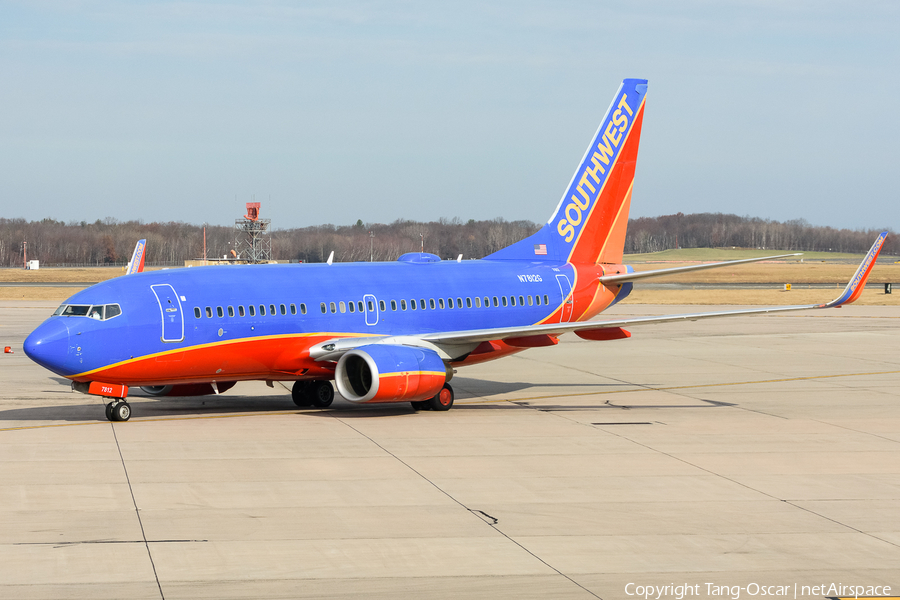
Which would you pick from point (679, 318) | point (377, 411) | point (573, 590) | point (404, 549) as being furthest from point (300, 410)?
point (573, 590)

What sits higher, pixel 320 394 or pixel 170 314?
pixel 170 314

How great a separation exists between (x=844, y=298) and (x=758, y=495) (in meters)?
12.1

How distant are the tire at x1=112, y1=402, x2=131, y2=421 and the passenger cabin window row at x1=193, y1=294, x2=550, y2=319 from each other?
2411 millimetres

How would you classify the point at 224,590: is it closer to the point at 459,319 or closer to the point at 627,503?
the point at 627,503

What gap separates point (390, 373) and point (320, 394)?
12.7 feet

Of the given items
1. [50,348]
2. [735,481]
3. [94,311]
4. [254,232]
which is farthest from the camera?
[254,232]

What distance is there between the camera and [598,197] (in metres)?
35.0

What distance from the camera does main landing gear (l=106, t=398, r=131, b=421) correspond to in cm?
2517

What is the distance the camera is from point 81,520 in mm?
15695

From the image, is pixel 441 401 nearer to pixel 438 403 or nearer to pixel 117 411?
pixel 438 403

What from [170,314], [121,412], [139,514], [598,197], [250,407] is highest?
[598,197]

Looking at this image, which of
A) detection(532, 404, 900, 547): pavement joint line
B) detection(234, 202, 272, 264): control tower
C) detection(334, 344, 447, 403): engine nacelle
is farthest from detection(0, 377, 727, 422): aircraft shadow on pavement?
detection(234, 202, 272, 264): control tower

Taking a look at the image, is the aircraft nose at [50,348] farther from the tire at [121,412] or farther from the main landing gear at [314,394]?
the main landing gear at [314,394]

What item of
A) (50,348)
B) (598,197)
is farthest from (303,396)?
(598,197)
